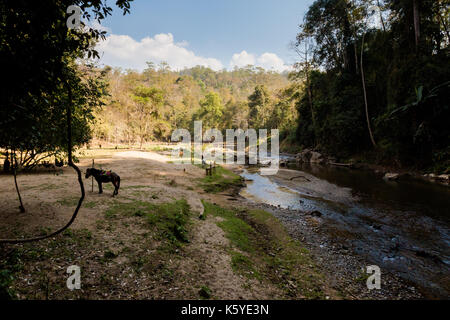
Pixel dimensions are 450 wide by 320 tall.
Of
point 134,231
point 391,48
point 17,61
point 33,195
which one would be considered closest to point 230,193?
point 134,231

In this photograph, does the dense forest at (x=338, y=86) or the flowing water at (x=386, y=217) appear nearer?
the dense forest at (x=338, y=86)

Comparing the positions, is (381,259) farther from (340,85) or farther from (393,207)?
(340,85)

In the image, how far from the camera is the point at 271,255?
6.96m

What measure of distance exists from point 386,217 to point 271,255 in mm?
7752

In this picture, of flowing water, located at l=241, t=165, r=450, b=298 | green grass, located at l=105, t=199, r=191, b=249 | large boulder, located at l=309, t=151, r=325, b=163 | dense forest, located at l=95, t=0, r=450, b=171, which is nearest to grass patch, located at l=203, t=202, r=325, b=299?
green grass, located at l=105, t=199, r=191, b=249

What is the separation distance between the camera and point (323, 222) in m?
10.3

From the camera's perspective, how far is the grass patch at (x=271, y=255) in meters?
5.36

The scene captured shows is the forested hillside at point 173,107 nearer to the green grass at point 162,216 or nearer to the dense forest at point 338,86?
the dense forest at point 338,86

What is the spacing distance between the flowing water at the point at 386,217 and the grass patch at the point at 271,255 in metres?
2.16

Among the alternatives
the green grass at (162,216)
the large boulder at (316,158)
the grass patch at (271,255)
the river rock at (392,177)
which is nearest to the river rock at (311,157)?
the large boulder at (316,158)

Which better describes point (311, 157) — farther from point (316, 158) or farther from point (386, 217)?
point (386, 217)

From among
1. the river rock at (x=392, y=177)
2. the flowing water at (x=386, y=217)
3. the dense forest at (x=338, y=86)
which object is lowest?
the flowing water at (x=386, y=217)

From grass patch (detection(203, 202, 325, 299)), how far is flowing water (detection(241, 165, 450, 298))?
2159 mm

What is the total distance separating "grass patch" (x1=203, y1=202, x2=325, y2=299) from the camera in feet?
17.6
